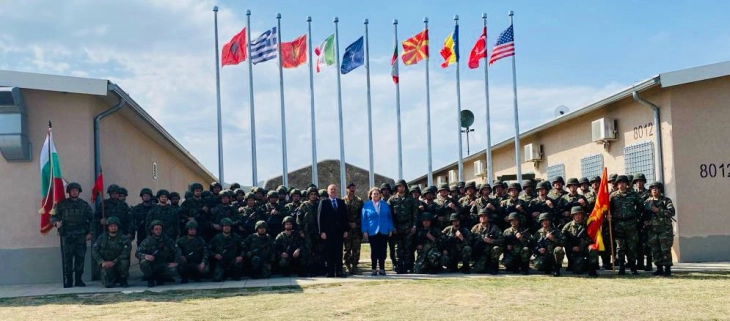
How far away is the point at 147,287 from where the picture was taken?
1087 cm

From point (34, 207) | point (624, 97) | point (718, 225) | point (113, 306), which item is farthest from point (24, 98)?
point (718, 225)

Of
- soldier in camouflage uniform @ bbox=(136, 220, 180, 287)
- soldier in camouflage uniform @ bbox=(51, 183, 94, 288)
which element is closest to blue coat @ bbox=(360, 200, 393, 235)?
soldier in camouflage uniform @ bbox=(136, 220, 180, 287)

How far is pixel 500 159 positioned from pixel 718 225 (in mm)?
11153

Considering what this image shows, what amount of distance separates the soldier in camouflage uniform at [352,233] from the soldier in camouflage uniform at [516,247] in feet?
8.17

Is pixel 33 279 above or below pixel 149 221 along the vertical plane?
below

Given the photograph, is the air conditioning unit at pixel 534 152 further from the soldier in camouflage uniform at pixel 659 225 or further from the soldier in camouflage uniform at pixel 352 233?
the soldier in camouflage uniform at pixel 352 233

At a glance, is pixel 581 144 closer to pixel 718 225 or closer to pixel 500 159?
pixel 718 225

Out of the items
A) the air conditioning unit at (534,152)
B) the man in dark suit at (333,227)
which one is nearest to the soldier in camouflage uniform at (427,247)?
the man in dark suit at (333,227)

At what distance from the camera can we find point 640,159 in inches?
536

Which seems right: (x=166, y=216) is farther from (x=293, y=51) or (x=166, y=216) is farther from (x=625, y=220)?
(x=293, y=51)

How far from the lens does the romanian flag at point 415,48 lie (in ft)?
65.3

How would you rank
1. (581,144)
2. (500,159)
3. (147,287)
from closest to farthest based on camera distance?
(147,287) < (581,144) < (500,159)

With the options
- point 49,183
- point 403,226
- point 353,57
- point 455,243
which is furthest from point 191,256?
point 353,57

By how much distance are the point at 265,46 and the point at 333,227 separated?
9.13 m
